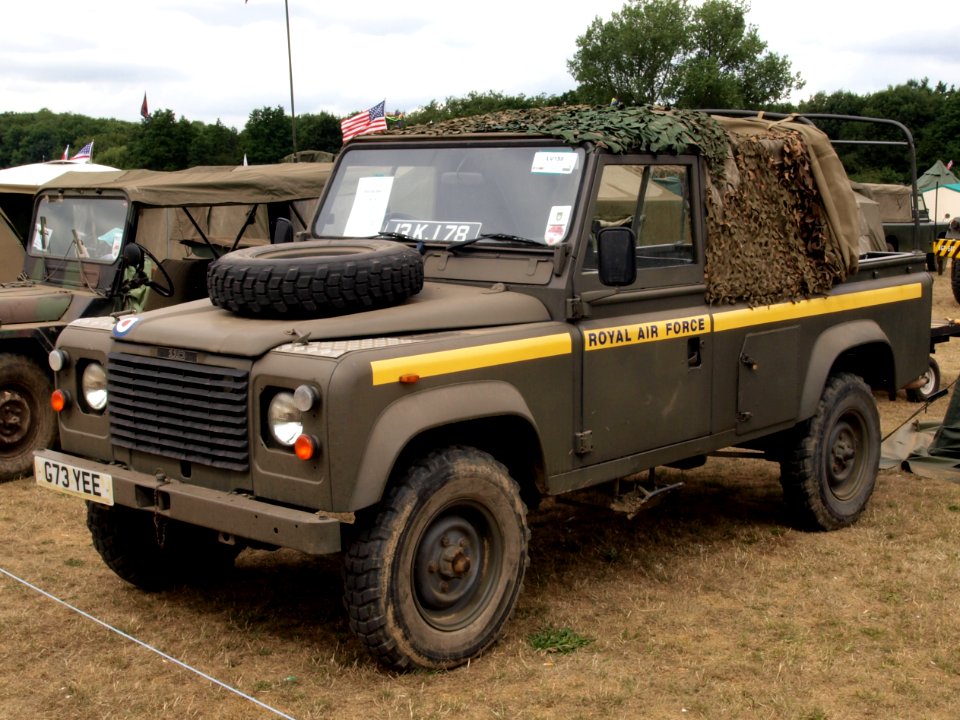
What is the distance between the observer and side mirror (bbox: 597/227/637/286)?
4734mm

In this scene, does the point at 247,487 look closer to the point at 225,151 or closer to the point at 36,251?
the point at 36,251

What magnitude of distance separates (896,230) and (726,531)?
42.7ft

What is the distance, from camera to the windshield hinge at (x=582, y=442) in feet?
16.1

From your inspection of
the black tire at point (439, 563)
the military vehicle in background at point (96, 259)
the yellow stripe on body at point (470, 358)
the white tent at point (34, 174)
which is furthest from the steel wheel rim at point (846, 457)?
the white tent at point (34, 174)

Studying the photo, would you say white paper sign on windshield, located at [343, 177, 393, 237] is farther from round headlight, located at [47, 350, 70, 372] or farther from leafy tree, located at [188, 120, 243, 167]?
leafy tree, located at [188, 120, 243, 167]

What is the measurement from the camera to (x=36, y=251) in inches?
367

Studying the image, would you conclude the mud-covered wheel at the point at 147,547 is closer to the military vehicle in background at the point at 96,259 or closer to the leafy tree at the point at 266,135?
the military vehicle in background at the point at 96,259

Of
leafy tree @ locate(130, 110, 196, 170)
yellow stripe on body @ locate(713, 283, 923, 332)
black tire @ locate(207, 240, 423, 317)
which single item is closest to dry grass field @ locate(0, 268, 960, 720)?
yellow stripe on body @ locate(713, 283, 923, 332)

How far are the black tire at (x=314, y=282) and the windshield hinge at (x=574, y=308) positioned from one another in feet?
2.11

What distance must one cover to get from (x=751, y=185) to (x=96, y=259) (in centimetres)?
528

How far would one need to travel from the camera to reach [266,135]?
57125mm

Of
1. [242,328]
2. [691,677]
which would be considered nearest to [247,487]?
[242,328]

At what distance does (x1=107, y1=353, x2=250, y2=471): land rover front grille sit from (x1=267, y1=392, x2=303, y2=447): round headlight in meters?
0.12

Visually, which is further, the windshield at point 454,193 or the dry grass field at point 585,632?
the windshield at point 454,193
